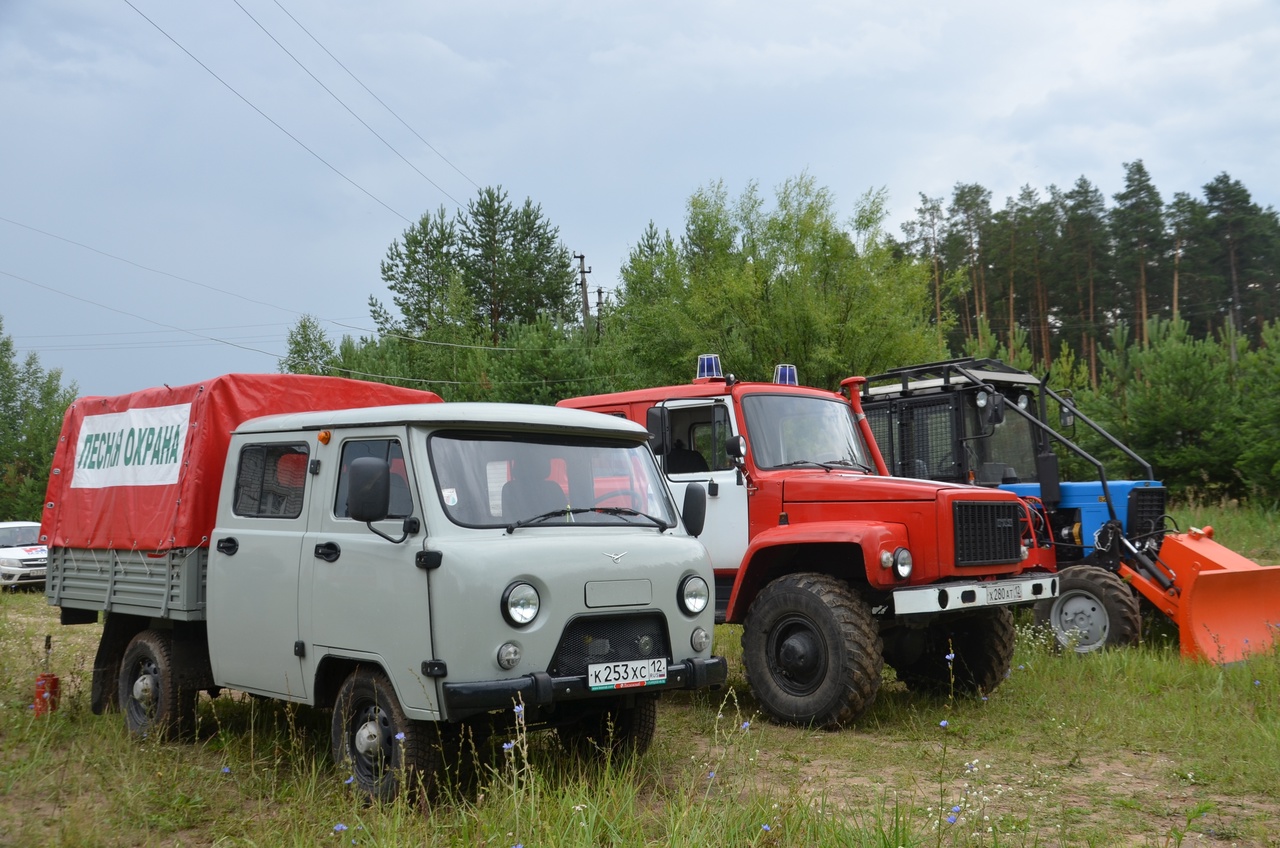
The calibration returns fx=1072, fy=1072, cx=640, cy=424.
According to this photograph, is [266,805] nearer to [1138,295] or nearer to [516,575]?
[516,575]

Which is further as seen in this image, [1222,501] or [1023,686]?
[1222,501]

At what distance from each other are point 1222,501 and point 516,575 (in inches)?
770

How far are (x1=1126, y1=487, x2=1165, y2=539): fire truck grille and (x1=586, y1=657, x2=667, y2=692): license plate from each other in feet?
22.1

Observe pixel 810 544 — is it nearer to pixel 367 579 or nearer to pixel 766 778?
pixel 766 778

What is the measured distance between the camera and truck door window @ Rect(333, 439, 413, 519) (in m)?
5.41

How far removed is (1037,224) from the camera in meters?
45.1

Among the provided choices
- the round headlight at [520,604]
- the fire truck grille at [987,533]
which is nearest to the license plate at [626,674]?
the round headlight at [520,604]

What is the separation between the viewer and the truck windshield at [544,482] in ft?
17.7

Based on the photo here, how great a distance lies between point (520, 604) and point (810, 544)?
317 cm

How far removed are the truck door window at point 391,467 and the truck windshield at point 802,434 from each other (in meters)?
3.36

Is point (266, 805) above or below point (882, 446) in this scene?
below

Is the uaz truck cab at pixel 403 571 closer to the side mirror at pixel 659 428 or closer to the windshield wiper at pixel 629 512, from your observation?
the windshield wiper at pixel 629 512

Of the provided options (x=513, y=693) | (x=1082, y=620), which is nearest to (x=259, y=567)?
(x=513, y=693)

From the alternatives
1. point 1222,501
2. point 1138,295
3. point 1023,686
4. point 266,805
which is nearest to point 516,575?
point 266,805
